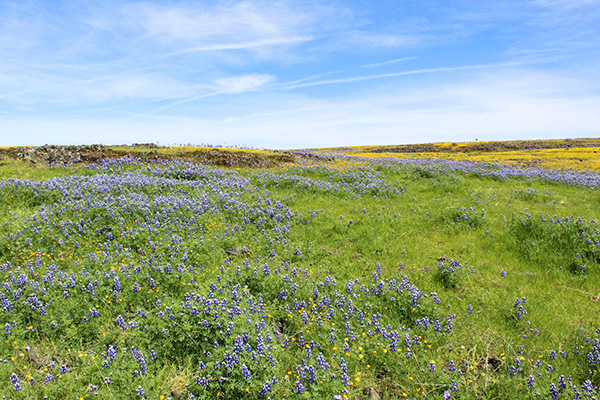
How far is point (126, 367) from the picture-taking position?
421cm

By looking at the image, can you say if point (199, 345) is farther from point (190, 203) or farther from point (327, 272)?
point (190, 203)

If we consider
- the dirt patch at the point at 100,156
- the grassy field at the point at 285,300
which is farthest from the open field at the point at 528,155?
the dirt patch at the point at 100,156

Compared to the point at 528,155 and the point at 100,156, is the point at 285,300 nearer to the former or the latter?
the point at 100,156

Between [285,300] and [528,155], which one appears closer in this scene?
[285,300]

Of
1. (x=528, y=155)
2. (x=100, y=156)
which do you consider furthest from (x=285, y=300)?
(x=528, y=155)

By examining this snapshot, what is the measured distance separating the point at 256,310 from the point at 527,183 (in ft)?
62.4

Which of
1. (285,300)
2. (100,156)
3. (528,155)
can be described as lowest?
(285,300)

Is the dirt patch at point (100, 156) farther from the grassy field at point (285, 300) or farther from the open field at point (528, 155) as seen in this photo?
the open field at point (528, 155)

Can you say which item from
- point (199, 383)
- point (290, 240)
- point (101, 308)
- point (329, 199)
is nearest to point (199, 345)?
point (199, 383)

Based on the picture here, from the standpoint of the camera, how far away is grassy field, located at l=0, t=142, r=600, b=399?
4.23 meters

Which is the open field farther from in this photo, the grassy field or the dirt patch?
the dirt patch

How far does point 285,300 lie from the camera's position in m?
5.98

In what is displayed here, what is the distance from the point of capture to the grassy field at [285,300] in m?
4.23

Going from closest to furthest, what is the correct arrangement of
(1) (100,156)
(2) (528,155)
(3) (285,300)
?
(3) (285,300) → (1) (100,156) → (2) (528,155)
